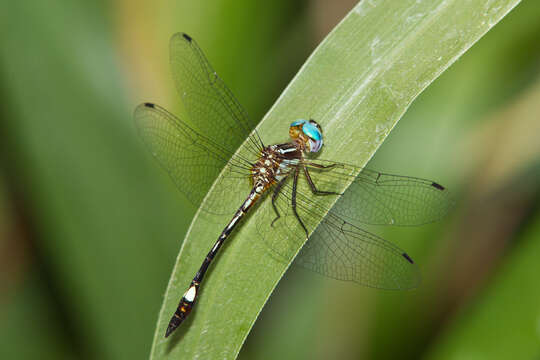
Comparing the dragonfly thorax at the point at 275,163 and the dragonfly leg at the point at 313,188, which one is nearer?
the dragonfly leg at the point at 313,188

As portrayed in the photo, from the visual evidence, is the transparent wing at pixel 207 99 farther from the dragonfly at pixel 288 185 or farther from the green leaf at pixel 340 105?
the green leaf at pixel 340 105

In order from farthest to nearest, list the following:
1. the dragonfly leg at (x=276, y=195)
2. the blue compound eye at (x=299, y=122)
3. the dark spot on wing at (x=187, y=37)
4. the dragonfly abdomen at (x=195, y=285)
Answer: the dark spot on wing at (x=187, y=37) → the dragonfly leg at (x=276, y=195) → the blue compound eye at (x=299, y=122) → the dragonfly abdomen at (x=195, y=285)

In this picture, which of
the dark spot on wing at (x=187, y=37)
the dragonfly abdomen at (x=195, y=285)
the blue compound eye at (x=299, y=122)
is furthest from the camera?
the dark spot on wing at (x=187, y=37)

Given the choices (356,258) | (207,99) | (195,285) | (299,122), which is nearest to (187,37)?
(207,99)

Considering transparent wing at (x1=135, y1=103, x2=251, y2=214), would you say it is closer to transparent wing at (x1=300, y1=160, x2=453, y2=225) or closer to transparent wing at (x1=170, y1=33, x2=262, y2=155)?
transparent wing at (x1=170, y1=33, x2=262, y2=155)

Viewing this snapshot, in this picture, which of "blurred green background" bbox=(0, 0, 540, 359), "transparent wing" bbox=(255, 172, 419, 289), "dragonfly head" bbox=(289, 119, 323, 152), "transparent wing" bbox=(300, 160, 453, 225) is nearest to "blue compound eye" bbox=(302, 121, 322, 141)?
"dragonfly head" bbox=(289, 119, 323, 152)

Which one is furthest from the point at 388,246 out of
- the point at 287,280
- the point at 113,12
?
the point at 113,12

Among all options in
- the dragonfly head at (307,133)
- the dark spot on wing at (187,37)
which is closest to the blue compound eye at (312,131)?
the dragonfly head at (307,133)

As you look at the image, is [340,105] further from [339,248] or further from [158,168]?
[158,168]
